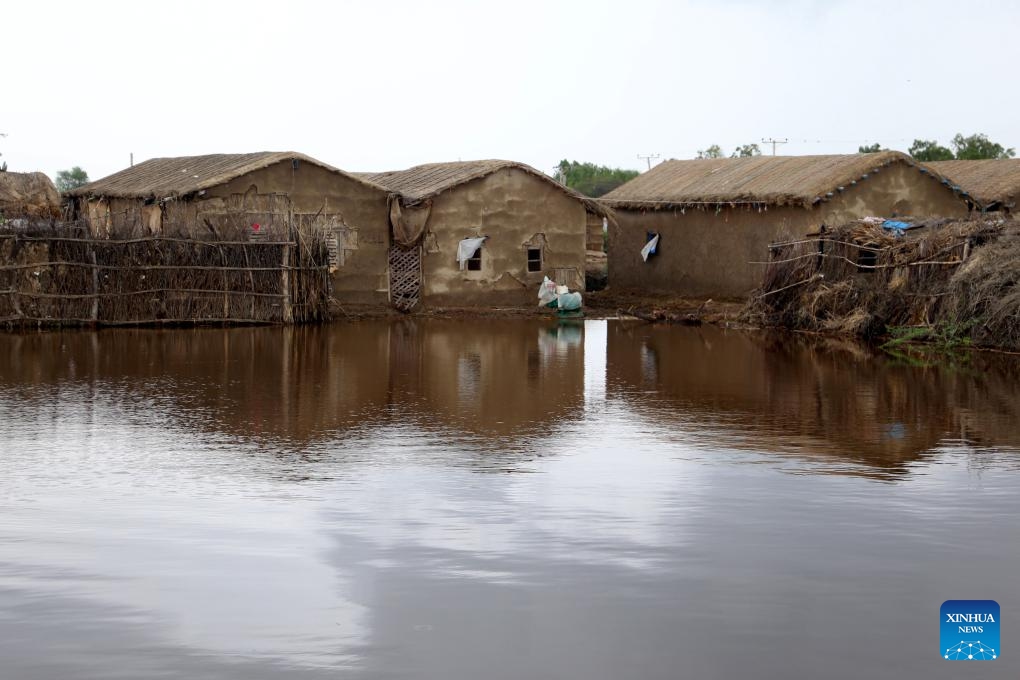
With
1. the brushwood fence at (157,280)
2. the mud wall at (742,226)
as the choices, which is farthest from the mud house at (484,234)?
the brushwood fence at (157,280)

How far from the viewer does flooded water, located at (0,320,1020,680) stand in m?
6.61

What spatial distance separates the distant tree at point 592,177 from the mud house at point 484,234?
81.1 ft

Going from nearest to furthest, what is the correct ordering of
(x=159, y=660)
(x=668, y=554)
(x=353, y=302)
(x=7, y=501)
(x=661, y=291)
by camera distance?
1. (x=159, y=660)
2. (x=668, y=554)
3. (x=7, y=501)
4. (x=353, y=302)
5. (x=661, y=291)

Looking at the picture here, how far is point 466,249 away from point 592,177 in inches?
1234

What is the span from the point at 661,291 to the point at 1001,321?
14.3m

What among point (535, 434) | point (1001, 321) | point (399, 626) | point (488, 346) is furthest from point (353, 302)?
point (399, 626)

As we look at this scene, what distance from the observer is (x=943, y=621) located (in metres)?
6.96

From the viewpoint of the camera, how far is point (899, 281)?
974 inches

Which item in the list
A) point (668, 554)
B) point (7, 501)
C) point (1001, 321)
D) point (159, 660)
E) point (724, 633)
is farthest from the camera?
point (1001, 321)

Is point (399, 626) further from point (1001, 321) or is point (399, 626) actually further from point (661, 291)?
point (661, 291)

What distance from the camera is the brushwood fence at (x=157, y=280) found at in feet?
81.8

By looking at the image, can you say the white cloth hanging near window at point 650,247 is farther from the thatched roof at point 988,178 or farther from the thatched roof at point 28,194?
the thatched roof at point 28,194

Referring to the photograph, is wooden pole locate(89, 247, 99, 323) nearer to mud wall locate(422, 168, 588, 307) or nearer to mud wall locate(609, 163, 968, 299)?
mud wall locate(422, 168, 588, 307)

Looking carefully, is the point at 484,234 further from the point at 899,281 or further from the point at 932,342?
the point at 932,342
